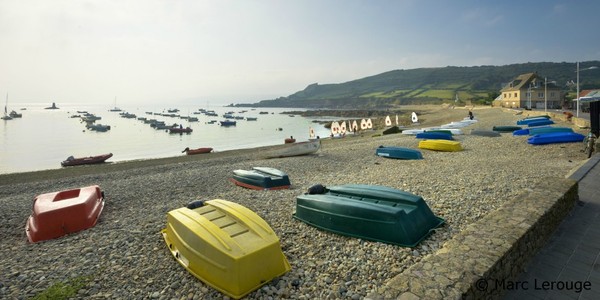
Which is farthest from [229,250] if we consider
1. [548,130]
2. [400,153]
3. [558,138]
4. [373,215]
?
[548,130]

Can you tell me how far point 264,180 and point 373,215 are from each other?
25.8 ft

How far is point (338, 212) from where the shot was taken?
7230 mm

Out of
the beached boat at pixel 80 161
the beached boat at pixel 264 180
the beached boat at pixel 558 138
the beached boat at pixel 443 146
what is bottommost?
the beached boat at pixel 80 161

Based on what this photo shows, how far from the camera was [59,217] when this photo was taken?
29.3ft

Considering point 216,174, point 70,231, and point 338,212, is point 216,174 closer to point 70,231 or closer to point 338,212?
point 70,231

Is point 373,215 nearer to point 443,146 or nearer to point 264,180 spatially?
point 264,180

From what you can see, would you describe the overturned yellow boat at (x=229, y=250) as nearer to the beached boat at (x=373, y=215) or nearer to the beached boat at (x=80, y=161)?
the beached boat at (x=373, y=215)

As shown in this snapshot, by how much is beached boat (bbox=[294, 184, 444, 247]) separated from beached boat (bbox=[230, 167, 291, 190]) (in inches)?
218

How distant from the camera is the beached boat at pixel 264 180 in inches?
543

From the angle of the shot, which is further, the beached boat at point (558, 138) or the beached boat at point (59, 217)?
the beached boat at point (558, 138)

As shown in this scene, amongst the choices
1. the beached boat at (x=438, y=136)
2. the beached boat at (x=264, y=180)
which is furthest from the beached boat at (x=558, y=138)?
the beached boat at (x=264, y=180)

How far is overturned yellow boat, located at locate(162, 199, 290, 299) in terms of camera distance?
4992 millimetres

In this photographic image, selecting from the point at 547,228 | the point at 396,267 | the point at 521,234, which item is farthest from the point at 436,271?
the point at 547,228

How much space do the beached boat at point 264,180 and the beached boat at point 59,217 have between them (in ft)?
20.5
